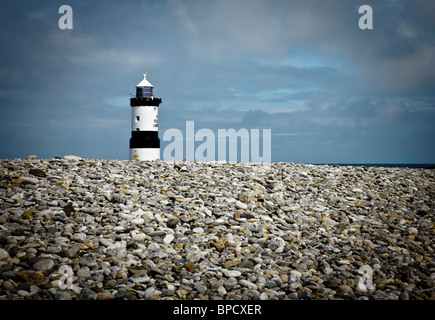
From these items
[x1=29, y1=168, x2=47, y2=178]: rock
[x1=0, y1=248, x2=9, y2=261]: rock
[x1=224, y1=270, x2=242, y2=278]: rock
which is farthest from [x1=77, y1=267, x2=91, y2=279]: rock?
[x1=29, y1=168, x2=47, y2=178]: rock

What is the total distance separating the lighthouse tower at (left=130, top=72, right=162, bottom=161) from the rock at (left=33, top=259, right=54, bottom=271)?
20.1 metres

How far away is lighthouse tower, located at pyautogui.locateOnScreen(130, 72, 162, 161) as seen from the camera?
28.2 m

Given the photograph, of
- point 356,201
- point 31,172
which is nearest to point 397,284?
point 356,201

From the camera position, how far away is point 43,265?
792cm

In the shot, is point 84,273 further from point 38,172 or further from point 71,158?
point 71,158

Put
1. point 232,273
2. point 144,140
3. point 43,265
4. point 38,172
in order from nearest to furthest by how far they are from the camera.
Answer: point 43,265 < point 232,273 < point 38,172 < point 144,140

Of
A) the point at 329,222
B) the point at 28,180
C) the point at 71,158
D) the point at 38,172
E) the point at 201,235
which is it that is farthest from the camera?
the point at 71,158

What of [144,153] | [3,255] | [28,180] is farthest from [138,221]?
[144,153]

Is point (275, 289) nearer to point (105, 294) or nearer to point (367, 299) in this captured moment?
point (367, 299)

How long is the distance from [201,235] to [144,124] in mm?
19527

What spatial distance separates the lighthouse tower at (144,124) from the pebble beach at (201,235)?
12.4 m

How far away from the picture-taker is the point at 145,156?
27.9m

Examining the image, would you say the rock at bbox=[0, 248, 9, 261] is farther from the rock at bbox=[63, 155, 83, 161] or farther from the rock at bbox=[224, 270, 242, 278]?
the rock at bbox=[63, 155, 83, 161]

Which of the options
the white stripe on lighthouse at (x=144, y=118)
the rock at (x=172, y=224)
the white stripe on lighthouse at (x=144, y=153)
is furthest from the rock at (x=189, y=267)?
the white stripe on lighthouse at (x=144, y=118)
